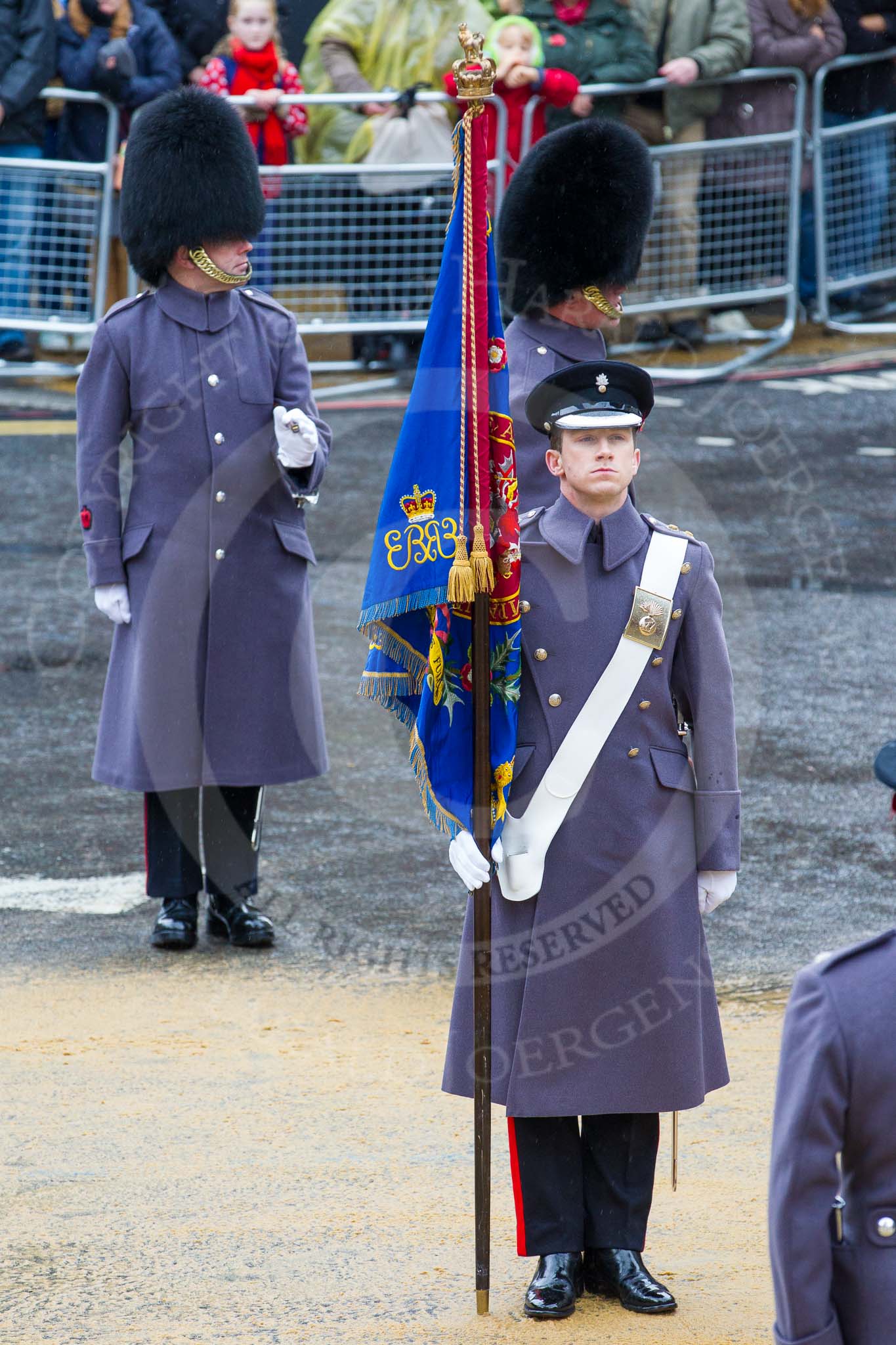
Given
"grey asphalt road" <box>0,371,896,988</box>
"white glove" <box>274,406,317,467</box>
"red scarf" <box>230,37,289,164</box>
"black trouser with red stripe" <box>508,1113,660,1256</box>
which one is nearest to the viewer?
"black trouser with red stripe" <box>508,1113,660,1256</box>

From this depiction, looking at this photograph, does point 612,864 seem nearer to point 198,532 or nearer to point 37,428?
point 198,532

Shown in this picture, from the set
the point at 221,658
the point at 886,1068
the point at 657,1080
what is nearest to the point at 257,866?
the point at 221,658

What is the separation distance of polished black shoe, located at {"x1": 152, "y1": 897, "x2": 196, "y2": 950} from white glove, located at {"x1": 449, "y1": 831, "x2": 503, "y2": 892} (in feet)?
7.00

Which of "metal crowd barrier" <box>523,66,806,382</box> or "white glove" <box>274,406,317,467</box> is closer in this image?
"white glove" <box>274,406,317,467</box>

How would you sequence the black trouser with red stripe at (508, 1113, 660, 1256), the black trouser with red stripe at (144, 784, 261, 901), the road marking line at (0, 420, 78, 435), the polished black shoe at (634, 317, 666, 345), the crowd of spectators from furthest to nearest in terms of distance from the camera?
the polished black shoe at (634, 317, 666, 345)
the road marking line at (0, 420, 78, 435)
the crowd of spectators
the black trouser with red stripe at (144, 784, 261, 901)
the black trouser with red stripe at (508, 1113, 660, 1256)

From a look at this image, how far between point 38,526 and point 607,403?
274 inches

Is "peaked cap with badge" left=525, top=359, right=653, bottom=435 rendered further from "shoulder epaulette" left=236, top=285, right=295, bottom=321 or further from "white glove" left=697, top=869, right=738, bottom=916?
"shoulder epaulette" left=236, top=285, right=295, bottom=321

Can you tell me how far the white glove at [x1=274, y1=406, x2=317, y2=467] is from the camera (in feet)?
18.5

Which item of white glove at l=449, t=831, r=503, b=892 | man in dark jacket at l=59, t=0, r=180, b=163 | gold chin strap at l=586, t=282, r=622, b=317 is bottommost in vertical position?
white glove at l=449, t=831, r=503, b=892

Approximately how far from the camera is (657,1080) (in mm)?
3764

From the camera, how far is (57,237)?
1178 cm

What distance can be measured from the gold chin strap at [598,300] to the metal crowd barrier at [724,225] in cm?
658

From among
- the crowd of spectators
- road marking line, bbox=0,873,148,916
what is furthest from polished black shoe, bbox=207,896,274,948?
the crowd of spectators

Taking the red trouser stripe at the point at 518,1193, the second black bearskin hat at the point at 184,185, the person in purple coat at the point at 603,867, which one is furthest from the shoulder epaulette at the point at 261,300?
the red trouser stripe at the point at 518,1193
